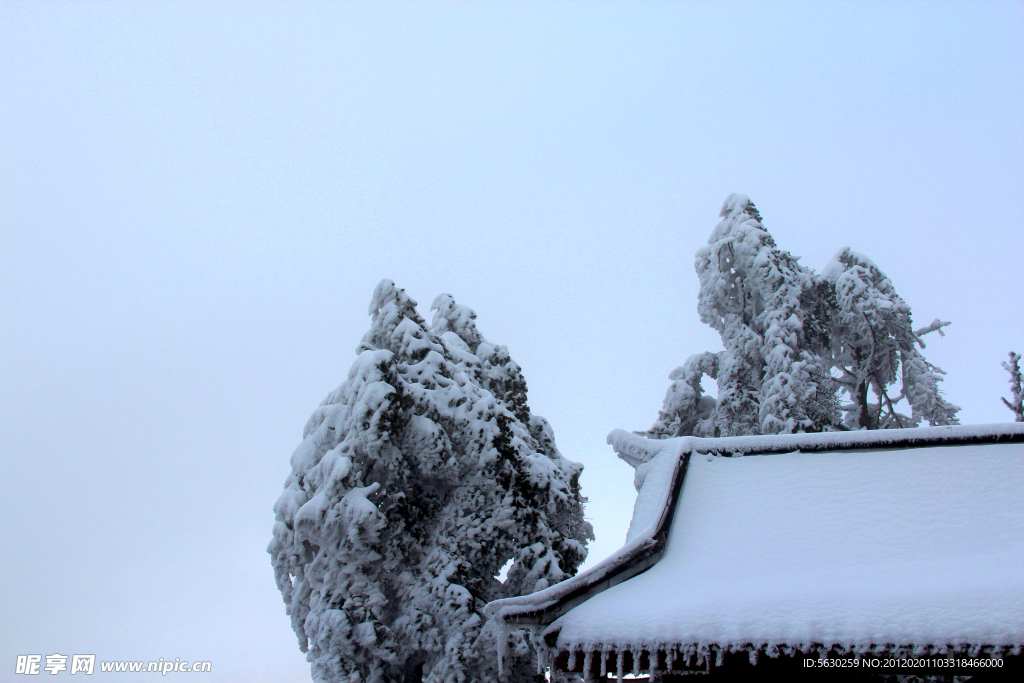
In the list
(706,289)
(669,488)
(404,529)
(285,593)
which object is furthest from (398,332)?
(706,289)

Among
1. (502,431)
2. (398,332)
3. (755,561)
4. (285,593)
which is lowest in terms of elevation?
(285,593)

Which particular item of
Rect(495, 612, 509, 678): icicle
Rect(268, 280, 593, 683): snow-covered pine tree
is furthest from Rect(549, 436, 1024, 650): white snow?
Rect(268, 280, 593, 683): snow-covered pine tree

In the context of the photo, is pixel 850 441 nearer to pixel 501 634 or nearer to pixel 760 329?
pixel 501 634

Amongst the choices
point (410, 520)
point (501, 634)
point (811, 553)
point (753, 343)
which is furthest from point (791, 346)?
point (501, 634)

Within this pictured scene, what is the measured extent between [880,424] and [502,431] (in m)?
12.3

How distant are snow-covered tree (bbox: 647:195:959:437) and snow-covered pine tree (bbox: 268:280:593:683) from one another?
22.1ft

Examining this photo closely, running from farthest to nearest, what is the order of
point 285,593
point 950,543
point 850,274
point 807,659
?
point 850,274 → point 285,593 → point 950,543 → point 807,659

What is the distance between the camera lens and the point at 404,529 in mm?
13164

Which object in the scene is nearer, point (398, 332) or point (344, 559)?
point (344, 559)

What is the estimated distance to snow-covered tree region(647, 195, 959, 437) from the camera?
1850 cm

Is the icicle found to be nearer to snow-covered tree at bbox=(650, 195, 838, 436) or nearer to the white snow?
the white snow

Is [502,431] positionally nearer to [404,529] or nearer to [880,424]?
[404,529]

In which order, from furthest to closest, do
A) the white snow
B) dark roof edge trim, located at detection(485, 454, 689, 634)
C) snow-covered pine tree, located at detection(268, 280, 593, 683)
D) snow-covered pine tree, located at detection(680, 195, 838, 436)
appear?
1. snow-covered pine tree, located at detection(680, 195, 838, 436)
2. snow-covered pine tree, located at detection(268, 280, 593, 683)
3. dark roof edge trim, located at detection(485, 454, 689, 634)
4. the white snow

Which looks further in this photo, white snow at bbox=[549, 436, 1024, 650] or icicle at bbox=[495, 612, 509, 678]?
icicle at bbox=[495, 612, 509, 678]
